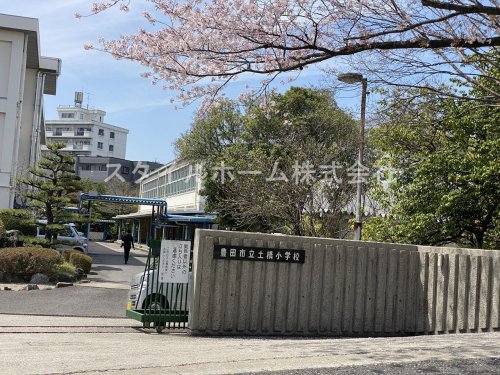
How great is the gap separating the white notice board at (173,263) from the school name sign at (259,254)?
64 cm

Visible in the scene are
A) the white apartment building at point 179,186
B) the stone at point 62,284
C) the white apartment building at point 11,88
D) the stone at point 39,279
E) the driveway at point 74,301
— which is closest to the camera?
the driveway at point 74,301

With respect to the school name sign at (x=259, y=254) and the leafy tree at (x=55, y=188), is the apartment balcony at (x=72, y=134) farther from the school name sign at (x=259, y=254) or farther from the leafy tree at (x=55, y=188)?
the school name sign at (x=259, y=254)

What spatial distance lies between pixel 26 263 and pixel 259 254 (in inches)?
442

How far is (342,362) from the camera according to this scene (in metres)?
7.11

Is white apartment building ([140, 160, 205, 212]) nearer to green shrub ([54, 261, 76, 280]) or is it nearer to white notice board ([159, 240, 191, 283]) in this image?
green shrub ([54, 261, 76, 280])

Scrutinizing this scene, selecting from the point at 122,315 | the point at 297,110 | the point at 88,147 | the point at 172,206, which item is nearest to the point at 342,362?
the point at 122,315

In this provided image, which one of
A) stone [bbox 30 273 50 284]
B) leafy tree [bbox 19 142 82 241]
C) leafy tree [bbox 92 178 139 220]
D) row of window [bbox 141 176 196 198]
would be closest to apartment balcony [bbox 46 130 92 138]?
leafy tree [bbox 92 178 139 220]

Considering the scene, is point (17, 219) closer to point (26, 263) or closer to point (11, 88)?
point (26, 263)

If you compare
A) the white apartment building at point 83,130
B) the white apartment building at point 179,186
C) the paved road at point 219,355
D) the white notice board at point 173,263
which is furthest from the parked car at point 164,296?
the white apartment building at point 83,130

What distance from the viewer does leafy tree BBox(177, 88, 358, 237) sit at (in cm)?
2086

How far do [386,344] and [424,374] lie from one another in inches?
92.8

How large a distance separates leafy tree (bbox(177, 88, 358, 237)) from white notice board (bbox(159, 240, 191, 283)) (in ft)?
10.3

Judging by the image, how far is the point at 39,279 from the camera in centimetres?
1934

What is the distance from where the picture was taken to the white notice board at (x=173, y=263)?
436 inches
